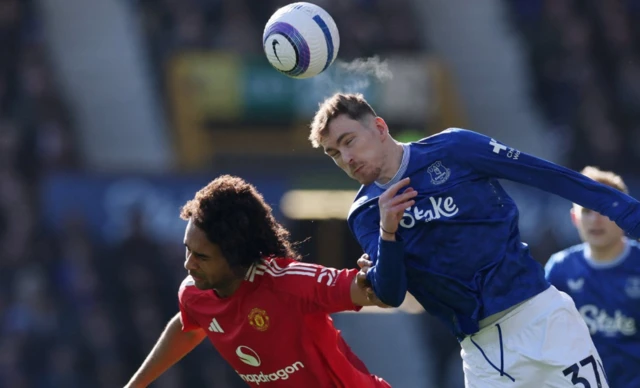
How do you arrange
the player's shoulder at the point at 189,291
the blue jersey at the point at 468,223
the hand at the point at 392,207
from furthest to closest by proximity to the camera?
the player's shoulder at the point at 189,291
the blue jersey at the point at 468,223
the hand at the point at 392,207

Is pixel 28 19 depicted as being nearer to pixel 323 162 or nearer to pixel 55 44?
pixel 55 44

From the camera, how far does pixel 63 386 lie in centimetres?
1167

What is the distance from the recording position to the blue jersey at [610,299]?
6086mm

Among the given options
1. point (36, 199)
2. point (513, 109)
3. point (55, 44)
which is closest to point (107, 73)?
point (55, 44)

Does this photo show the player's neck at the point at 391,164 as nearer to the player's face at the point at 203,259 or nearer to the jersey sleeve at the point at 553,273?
the player's face at the point at 203,259

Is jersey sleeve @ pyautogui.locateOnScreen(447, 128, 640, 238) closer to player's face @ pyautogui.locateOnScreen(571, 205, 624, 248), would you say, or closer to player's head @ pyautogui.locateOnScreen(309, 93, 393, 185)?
player's head @ pyautogui.locateOnScreen(309, 93, 393, 185)

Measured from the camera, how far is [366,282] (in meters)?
4.69

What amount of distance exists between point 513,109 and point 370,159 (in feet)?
39.5

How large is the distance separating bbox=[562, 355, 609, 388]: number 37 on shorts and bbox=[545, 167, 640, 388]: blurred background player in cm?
142

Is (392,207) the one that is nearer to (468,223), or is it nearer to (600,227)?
(468,223)

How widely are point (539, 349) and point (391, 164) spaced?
994mm

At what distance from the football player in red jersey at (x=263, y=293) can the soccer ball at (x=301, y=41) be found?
84 centimetres

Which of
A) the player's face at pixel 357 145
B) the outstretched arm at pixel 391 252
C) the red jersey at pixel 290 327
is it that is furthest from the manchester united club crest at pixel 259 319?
the player's face at pixel 357 145

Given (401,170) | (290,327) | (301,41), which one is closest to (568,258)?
(401,170)
